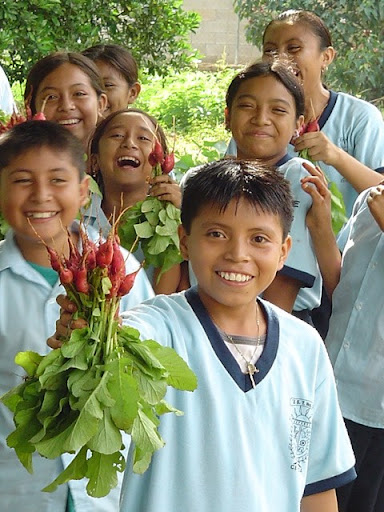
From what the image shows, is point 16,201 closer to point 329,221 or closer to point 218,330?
point 218,330

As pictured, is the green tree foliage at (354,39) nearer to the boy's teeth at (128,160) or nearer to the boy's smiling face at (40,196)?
the boy's teeth at (128,160)

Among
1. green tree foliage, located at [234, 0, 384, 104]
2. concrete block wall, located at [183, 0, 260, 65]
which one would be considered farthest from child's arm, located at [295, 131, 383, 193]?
concrete block wall, located at [183, 0, 260, 65]

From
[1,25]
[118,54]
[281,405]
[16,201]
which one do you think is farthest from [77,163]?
[1,25]

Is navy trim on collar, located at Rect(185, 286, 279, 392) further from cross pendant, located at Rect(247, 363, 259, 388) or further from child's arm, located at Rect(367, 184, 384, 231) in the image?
child's arm, located at Rect(367, 184, 384, 231)

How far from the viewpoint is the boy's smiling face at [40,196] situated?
2.42 metres

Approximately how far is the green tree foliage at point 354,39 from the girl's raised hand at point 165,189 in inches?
197

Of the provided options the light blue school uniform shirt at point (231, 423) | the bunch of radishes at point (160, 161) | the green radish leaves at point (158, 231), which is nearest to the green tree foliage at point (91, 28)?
the bunch of radishes at point (160, 161)

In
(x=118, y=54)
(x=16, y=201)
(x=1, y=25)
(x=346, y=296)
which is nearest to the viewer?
(x=16, y=201)

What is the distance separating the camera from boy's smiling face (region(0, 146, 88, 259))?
2.42 metres

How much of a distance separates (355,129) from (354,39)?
4.58 meters

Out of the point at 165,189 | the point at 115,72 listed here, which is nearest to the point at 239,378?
the point at 165,189

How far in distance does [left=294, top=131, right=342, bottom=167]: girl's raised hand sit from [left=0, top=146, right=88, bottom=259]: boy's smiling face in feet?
3.09

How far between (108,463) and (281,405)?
17.5 inches

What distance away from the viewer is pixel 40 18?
21.3 ft
